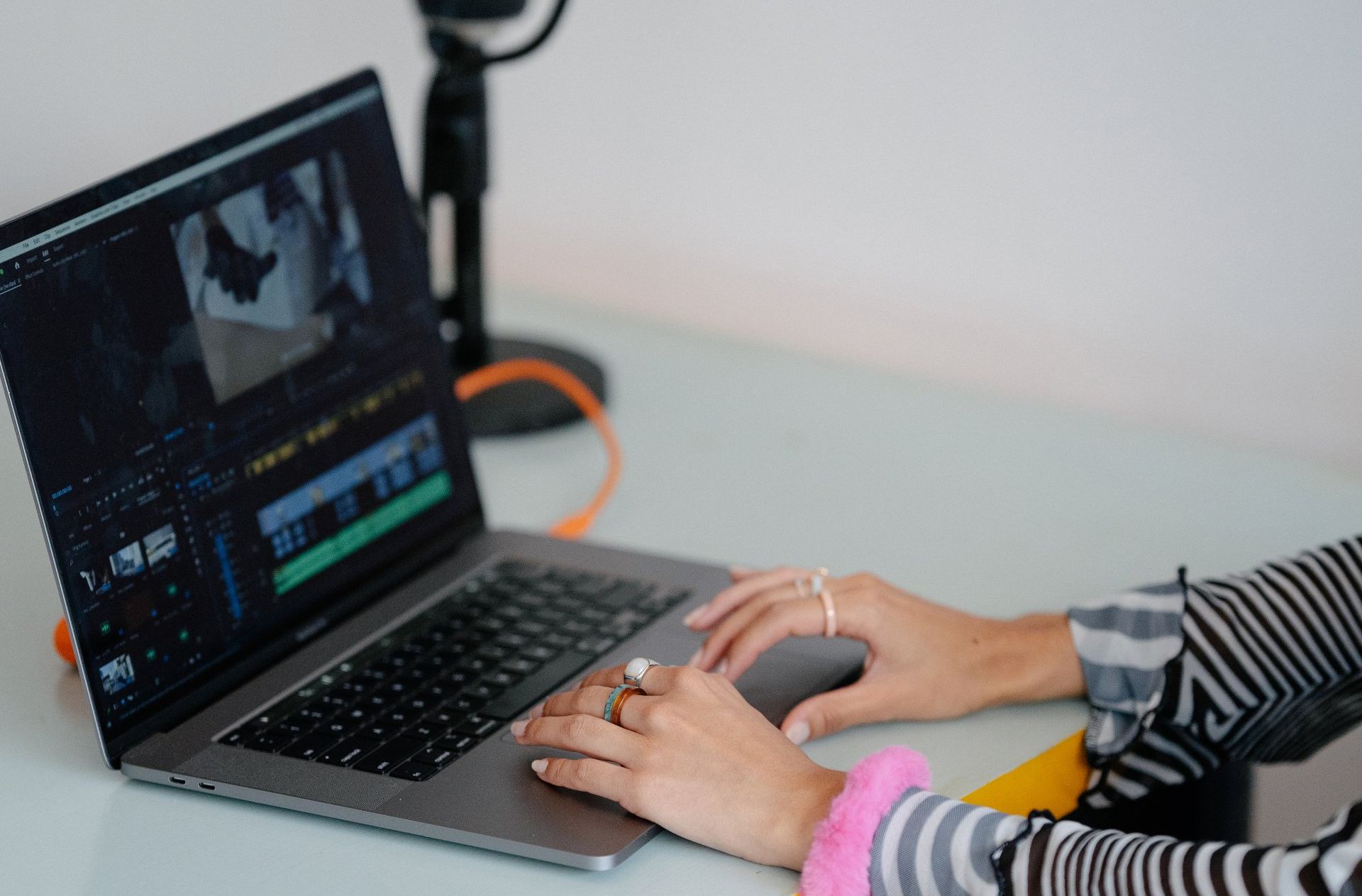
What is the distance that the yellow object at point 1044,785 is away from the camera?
0.79m

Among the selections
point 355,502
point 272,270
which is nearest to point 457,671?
point 355,502

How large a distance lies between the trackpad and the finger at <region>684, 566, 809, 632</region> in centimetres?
4

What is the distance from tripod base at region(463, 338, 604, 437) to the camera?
1.22 meters

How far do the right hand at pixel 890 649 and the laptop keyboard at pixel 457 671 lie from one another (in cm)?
8

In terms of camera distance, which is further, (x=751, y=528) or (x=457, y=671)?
(x=751, y=528)

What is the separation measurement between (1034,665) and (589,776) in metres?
0.29

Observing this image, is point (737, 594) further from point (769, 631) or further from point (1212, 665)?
point (1212, 665)

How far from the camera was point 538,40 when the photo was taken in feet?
3.78

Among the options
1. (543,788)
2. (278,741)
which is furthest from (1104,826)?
(278,741)

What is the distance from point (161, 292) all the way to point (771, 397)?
64cm

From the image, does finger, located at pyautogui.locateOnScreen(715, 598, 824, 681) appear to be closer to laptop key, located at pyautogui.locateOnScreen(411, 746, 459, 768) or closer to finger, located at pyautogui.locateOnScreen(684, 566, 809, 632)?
finger, located at pyautogui.locateOnScreen(684, 566, 809, 632)

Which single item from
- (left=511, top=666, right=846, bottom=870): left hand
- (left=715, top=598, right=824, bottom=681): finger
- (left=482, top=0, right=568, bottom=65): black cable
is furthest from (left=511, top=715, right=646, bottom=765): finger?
(left=482, top=0, right=568, bottom=65): black cable

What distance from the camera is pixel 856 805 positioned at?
0.69m

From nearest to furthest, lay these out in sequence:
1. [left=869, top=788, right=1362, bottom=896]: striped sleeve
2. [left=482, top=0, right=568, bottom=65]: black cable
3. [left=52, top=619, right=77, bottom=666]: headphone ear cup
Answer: [left=869, top=788, right=1362, bottom=896]: striped sleeve < [left=52, top=619, right=77, bottom=666]: headphone ear cup < [left=482, top=0, right=568, bottom=65]: black cable
